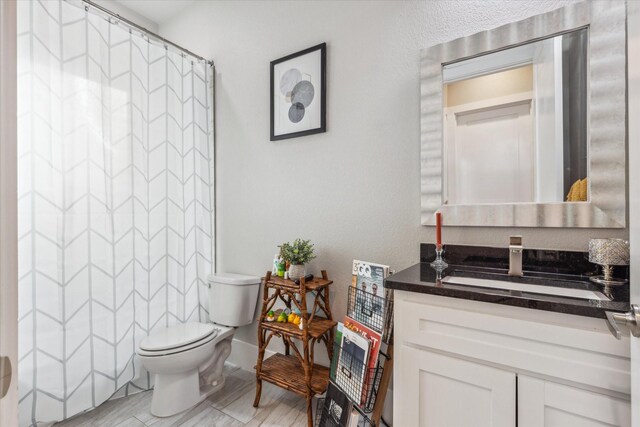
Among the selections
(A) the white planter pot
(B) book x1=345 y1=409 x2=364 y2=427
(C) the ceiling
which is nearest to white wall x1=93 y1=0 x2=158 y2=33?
(C) the ceiling

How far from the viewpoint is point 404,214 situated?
1701 mm

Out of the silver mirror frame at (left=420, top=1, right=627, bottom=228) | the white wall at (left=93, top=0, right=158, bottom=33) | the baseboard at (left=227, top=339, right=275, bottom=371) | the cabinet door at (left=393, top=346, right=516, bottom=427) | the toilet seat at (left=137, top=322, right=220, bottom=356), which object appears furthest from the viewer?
the white wall at (left=93, top=0, right=158, bottom=33)

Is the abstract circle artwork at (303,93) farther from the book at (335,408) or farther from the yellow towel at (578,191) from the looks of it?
the book at (335,408)

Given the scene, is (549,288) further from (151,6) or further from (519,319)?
(151,6)

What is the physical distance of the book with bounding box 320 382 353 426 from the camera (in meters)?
1.41

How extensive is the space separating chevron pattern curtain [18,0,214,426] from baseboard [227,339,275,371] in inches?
15.3

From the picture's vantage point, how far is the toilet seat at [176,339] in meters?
1.73

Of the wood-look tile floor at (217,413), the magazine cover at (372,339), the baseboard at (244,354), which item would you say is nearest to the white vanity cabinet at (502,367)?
the magazine cover at (372,339)

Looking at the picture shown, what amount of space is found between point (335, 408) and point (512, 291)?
97 cm

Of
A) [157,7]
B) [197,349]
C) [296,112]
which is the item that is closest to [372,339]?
[197,349]

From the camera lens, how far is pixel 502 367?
1.04 m

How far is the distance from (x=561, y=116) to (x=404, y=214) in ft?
2.64

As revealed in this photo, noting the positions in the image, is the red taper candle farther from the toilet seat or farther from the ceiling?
the ceiling

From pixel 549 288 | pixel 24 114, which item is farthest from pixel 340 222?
pixel 24 114
